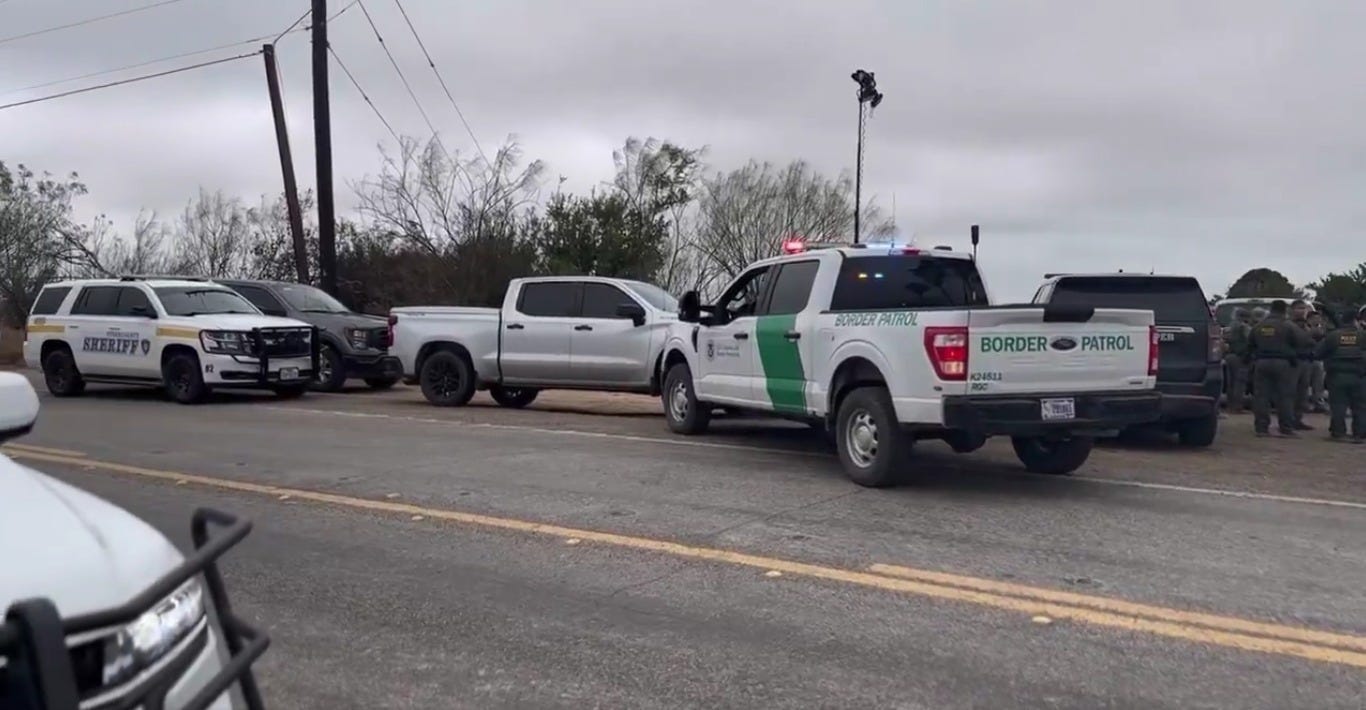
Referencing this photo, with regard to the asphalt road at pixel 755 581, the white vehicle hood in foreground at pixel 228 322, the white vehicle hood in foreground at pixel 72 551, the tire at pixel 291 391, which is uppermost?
the white vehicle hood in foreground at pixel 228 322

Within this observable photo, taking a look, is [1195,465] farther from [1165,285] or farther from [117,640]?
[117,640]

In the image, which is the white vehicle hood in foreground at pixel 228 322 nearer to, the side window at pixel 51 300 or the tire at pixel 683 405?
the side window at pixel 51 300

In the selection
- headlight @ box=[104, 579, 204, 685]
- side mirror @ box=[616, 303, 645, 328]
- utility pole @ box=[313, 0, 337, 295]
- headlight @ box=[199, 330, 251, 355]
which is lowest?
headlight @ box=[104, 579, 204, 685]

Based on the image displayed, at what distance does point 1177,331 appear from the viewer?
12.1 m

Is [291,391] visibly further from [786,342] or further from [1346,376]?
[1346,376]

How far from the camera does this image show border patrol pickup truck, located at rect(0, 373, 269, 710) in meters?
1.99

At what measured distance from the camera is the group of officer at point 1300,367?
1386cm

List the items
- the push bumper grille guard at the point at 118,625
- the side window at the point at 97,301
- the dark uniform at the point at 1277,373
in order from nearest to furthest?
the push bumper grille guard at the point at 118,625, the dark uniform at the point at 1277,373, the side window at the point at 97,301

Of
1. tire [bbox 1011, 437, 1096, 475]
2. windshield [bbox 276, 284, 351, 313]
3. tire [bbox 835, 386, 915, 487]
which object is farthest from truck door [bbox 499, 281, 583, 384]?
tire [bbox 1011, 437, 1096, 475]

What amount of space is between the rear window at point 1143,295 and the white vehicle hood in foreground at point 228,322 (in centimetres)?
1045

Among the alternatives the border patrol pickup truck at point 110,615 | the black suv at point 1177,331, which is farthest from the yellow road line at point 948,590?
the black suv at point 1177,331

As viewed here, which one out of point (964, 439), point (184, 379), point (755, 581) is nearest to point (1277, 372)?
point (964, 439)

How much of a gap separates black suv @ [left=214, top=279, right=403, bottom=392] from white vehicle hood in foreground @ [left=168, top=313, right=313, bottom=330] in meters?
1.40

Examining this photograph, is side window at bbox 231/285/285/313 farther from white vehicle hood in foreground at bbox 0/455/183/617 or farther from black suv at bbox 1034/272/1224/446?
white vehicle hood in foreground at bbox 0/455/183/617
